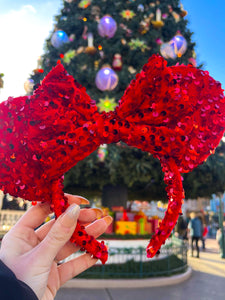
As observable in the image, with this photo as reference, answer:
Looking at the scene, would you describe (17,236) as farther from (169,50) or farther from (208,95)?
(169,50)

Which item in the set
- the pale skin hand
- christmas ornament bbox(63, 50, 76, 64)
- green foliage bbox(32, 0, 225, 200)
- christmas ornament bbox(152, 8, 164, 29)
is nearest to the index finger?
the pale skin hand

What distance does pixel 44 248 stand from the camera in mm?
1245

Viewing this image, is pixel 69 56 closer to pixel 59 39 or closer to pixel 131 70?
pixel 59 39

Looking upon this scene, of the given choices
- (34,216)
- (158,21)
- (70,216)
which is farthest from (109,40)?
(70,216)

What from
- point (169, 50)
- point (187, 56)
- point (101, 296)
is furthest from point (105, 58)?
point (101, 296)

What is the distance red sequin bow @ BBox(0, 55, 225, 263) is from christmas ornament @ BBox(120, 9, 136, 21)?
284 inches

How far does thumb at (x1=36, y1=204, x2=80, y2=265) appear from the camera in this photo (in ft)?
3.92

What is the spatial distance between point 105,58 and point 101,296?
5.99 meters

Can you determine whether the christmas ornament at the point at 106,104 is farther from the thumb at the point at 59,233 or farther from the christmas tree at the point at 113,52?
the thumb at the point at 59,233

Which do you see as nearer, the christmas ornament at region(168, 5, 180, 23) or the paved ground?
the paved ground

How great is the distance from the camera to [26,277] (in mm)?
1199

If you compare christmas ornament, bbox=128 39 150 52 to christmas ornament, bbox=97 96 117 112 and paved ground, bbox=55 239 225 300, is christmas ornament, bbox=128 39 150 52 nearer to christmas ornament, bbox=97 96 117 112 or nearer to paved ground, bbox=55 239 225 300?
christmas ornament, bbox=97 96 117 112

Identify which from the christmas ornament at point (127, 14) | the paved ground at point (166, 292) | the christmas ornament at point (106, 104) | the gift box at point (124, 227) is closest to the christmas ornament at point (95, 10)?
the christmas ornament at point (127, 14)

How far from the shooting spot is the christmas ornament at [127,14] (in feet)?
24.3
